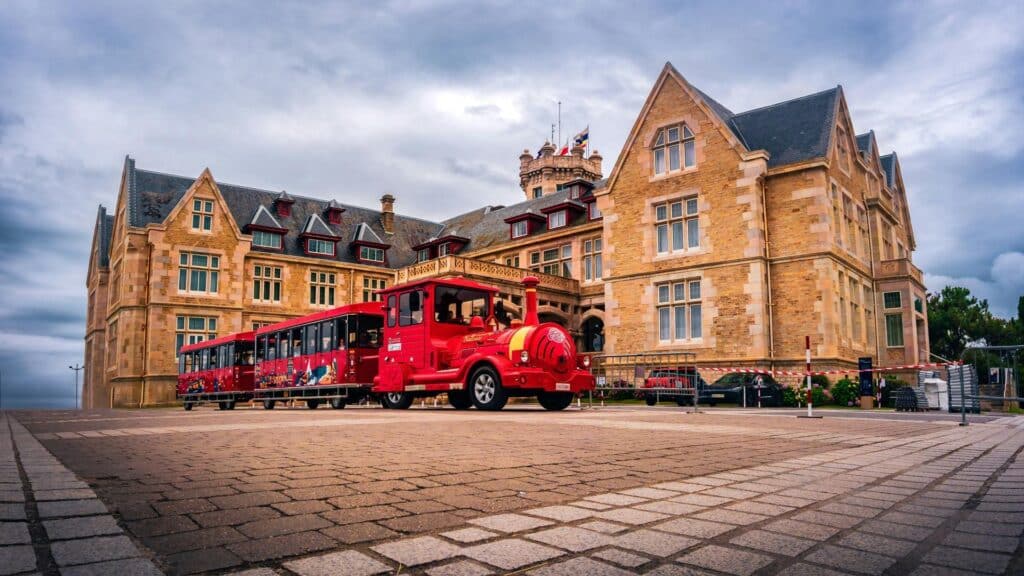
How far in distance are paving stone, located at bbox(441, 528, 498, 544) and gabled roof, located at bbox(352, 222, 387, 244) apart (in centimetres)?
4120

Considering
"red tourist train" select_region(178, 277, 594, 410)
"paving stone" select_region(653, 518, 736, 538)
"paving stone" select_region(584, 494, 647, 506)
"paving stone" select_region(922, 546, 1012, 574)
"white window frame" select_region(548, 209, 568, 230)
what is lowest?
"paving stone" select_region(922, 546, 1012, 574)

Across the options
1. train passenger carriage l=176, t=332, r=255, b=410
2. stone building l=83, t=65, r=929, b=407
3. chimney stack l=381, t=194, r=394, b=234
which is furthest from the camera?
chimney stack l=381, t=194, r=394, b=234

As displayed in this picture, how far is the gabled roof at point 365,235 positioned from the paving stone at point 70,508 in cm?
4033

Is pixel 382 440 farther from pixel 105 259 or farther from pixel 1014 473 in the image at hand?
pixel 105 259

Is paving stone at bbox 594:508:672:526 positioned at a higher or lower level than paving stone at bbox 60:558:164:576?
lower

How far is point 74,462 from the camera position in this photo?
5656 mm

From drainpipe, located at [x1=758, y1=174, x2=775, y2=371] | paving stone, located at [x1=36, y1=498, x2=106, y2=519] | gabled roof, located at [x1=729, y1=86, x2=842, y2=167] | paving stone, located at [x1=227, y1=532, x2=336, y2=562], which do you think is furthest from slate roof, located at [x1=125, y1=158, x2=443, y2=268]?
paving stone, located at [x1=227, y1=532, x2=336, y2=562]

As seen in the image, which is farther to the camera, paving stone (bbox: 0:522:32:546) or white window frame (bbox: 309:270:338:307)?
white window frame (bbox: 309:270:338:307)

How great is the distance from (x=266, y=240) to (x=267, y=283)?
2526mm

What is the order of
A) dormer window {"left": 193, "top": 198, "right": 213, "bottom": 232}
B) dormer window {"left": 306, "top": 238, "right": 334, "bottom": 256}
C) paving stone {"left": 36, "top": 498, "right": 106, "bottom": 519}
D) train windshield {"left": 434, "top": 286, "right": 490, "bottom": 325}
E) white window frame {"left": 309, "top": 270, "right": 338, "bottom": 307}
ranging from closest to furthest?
paving stone {"left": 36, "top": 498, "right": 106, "bottom": 519} → train windshield {"left": 434, "top": 286, "right": 490, "bottom": 325} → dormer window {"left": 193, "top": 198, "right": 213, "bottom": 232} → white window frame {"left": 309, "top": 270, "right": 338, "bottom": 307} → dormer window {"left": 306, "top": 238, "right": 334, "bottom": 256}

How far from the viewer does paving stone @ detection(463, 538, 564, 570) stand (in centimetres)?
269

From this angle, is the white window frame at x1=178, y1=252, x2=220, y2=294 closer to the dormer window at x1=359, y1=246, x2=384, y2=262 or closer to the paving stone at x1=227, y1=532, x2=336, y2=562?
the dormer window at x1=359, y1=246, x2=384, y2=262

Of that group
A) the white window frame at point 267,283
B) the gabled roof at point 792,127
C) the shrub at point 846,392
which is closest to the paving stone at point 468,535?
the shrub at point 846,392

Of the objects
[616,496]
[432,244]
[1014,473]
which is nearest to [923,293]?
[432,244]
